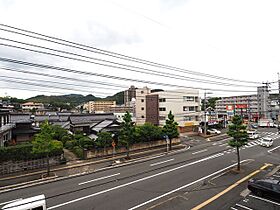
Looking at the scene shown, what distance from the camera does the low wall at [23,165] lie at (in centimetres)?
1982

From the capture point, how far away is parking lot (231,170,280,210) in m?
12.2

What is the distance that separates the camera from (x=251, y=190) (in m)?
14.4

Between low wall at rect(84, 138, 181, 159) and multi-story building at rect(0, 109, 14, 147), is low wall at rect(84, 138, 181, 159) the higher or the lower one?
the lower one

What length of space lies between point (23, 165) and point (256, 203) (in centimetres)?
2087

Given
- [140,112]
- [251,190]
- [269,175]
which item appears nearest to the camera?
[251,190]

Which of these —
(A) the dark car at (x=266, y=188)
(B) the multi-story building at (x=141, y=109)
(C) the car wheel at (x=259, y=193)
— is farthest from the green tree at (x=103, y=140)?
(B) the multi-story building at (x=141, y=109)

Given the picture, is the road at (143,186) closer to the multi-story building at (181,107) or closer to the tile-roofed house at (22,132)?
the tile-roofed house at (22,132)

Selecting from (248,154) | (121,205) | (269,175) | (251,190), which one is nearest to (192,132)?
(248,154)

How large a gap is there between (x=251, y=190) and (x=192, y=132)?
34.2 metres

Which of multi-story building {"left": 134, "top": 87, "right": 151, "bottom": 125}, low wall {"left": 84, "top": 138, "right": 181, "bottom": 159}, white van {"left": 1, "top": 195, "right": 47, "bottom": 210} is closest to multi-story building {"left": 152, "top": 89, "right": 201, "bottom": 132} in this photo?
multi-story building {"left": 134, "top": 87, "right": 151, "bottom": 125}

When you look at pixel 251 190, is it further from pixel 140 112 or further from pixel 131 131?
pixel 140 112

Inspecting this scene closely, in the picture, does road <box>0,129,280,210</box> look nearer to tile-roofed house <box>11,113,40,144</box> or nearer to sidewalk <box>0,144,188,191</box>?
sidewalk <box>0,144,188,191</box>

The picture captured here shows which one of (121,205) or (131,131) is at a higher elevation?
(131,131)

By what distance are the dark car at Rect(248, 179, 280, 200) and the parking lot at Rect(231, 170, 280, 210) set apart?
0.30m
